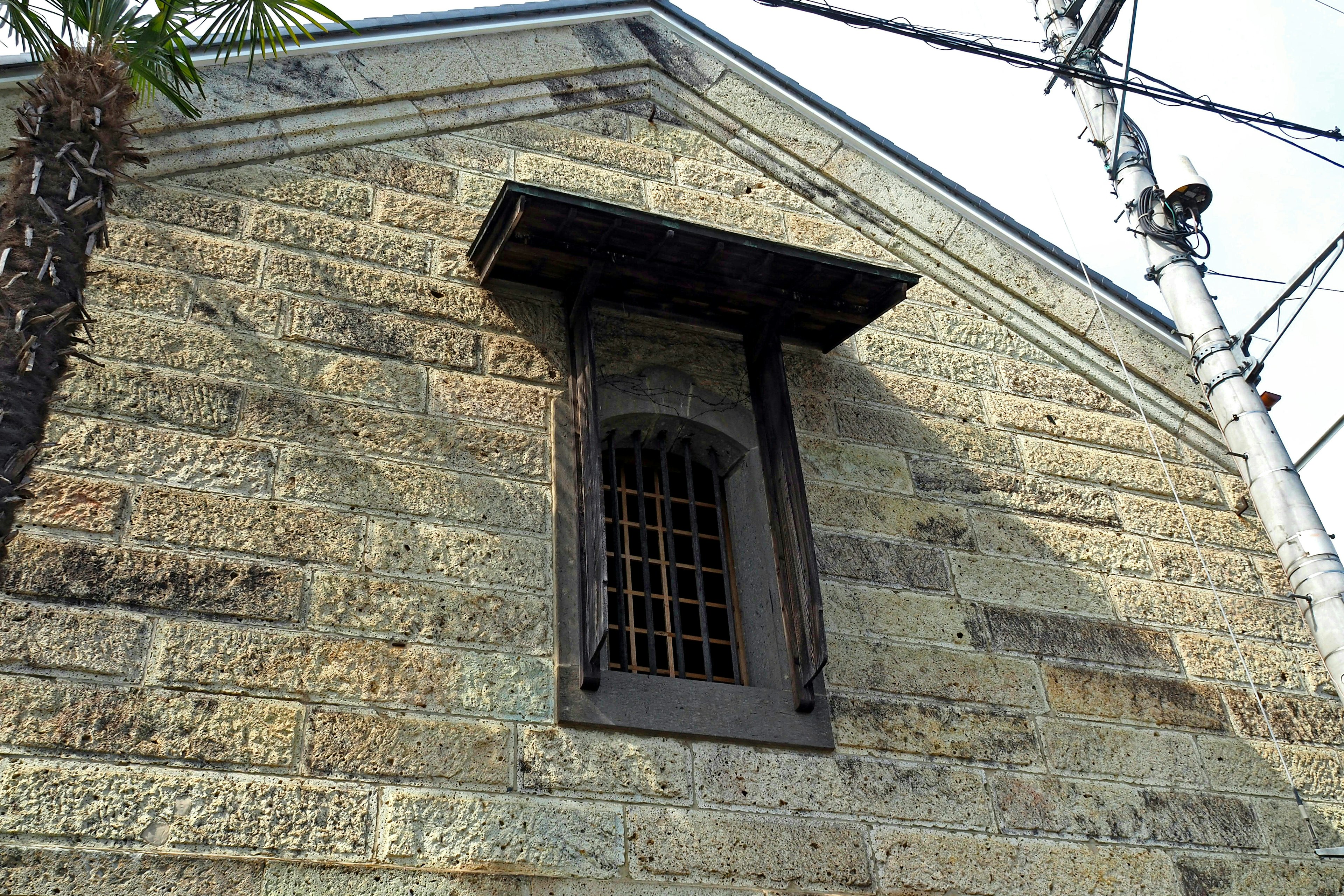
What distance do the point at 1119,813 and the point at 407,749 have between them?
2.99 meters

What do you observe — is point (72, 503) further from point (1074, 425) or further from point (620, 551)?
point (1074, 425)

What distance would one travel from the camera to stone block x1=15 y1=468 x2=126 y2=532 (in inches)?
184

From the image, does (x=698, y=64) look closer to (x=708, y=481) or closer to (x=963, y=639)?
(x=708, y=481)

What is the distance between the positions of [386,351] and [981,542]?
2.88m

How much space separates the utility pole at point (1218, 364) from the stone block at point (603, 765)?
3.19m

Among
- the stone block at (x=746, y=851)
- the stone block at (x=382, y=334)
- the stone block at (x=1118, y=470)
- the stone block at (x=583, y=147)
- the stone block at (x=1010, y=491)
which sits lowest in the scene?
the stone block at (x=746, y=851)

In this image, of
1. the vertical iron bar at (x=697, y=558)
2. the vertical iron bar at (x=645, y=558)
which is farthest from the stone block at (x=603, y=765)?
the vertical iron bar at (x=697, y=558)

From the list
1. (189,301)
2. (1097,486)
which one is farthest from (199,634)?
(1097,486)

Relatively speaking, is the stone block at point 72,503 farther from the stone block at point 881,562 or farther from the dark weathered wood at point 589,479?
the stone block at point 881,562

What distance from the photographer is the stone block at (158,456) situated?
4.86 metres

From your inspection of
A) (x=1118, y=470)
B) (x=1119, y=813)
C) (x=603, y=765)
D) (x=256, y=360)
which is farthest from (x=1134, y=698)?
(x=256, y=360)

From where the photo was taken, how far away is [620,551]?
568 cm

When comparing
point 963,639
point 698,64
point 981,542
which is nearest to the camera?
point 963,639

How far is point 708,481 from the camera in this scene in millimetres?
6273
